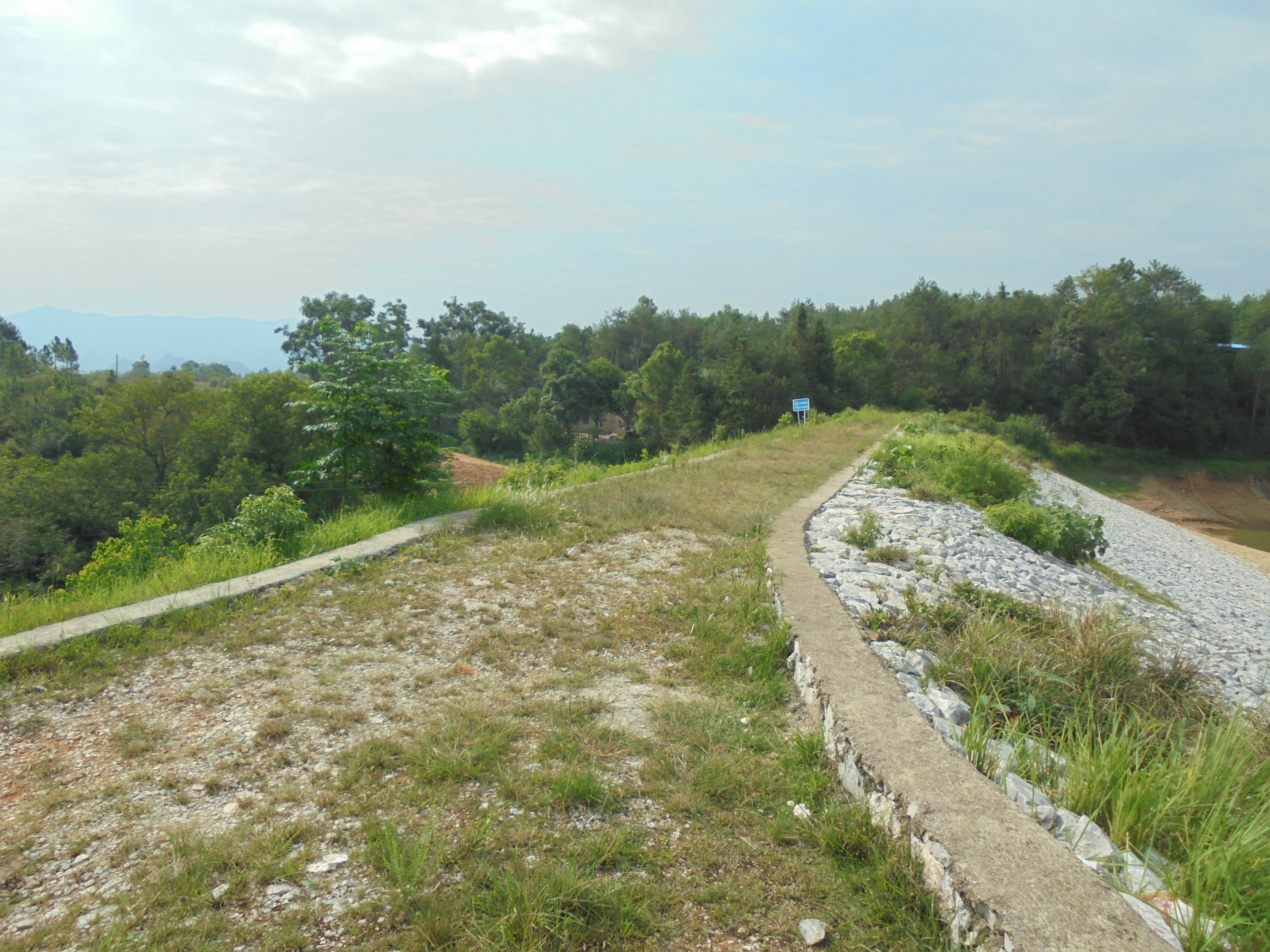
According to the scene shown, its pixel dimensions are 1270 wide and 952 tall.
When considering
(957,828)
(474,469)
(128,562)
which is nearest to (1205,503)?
(474,469)

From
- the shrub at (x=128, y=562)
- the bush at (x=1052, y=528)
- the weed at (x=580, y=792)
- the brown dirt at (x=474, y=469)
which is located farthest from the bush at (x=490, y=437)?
the weed at (x=580, y=792)

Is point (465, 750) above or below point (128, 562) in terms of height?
below

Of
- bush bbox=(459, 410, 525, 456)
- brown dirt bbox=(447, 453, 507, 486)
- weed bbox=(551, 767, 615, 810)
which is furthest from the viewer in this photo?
bush bbox=(459, 410, 525, 456)

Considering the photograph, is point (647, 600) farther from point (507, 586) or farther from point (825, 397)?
point (825, 397)

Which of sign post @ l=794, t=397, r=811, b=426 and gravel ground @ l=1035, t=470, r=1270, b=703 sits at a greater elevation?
sign post @ l=794, t=397, r=811, b=426

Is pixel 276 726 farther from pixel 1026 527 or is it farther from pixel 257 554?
pixel 1026 527

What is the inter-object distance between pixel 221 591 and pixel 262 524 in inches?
56.6

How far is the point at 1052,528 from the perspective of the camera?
857cm

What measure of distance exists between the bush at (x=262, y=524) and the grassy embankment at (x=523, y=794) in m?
1.23

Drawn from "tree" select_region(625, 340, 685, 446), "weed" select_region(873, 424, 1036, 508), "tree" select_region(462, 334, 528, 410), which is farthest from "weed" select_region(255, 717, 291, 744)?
"tree" select_region(462, 334, 528, 410)

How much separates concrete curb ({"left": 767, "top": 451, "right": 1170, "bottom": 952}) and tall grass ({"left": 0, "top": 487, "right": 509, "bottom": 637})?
403 centimetres

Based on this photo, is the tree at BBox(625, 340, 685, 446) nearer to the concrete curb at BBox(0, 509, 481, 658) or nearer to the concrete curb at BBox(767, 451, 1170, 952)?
the concrete curb at BBox(0, 509, 481, 658)

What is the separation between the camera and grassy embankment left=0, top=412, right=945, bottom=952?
206cm

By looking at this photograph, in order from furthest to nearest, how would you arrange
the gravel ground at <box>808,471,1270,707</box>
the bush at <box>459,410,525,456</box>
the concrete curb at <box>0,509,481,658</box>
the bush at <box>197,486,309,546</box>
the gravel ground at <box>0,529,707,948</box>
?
1. the bush at <box>459,410,525,456</box>
2. the bush at <box>197,486,309,546</box>
3. the gravel ground at <box>808,471,1270,707</box>
4. the concrete curb at <box>0,509,481,658</box>
5. the gravel ground at <box>0,529,707,948</box>
